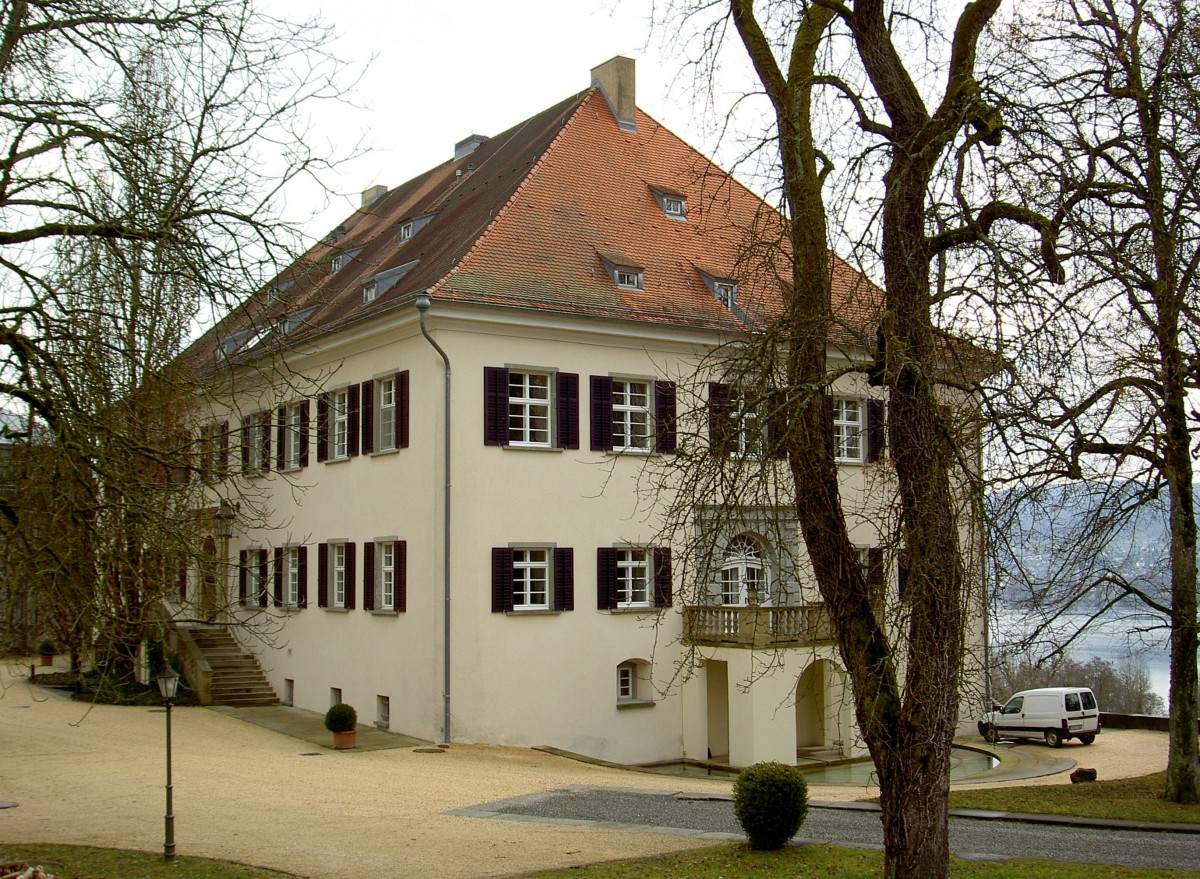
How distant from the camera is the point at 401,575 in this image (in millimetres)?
23938

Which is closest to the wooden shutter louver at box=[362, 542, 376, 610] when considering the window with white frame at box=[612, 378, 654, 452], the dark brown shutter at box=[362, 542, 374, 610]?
the dark brown shutter at box=[362, 542, 374, 610]

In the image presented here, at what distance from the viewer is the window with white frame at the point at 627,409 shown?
25.0 metres

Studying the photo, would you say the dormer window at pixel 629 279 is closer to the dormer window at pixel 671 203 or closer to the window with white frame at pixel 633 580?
the dormer window at pixel 671 203

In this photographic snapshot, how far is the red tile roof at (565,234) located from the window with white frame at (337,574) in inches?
189

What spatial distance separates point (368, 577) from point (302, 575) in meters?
4.24

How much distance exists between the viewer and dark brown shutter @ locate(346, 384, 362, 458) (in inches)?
1030

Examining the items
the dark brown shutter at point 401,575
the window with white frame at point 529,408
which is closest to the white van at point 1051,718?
the window with white frame at point 529,408

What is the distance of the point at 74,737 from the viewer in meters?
23.2

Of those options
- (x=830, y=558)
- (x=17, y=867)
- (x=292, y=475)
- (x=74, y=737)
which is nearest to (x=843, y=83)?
(x=830, y=558)

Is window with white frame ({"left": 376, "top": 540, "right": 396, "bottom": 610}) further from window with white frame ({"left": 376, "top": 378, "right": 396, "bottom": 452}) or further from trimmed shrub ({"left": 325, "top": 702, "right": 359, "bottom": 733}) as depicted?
trimmed shrub ({"left": 325, "top": 702, "right": 359, "bottom": 733})

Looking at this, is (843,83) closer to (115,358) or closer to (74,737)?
(115,358)

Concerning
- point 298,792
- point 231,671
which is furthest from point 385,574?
point 298,792

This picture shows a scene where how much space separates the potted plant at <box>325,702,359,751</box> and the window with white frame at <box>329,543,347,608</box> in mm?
4880

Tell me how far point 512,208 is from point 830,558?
17365mm
